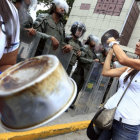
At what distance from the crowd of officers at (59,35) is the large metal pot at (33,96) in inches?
83.4

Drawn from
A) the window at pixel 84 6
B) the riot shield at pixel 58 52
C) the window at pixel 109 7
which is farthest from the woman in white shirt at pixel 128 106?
the window at pixel 84 6

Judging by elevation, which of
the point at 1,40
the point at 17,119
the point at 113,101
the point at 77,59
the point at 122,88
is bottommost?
the point at 77,59

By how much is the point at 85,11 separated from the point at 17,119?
18721 mm

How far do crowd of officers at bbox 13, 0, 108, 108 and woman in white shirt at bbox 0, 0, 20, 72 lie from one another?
5.80 feet

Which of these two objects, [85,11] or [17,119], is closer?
[17,119]

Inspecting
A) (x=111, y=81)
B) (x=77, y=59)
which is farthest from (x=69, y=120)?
(x=111, y=81)

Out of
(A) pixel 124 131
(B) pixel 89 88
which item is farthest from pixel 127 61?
(B) pixel 89 88

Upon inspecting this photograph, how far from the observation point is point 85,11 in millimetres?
18641

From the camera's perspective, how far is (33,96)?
0.82m

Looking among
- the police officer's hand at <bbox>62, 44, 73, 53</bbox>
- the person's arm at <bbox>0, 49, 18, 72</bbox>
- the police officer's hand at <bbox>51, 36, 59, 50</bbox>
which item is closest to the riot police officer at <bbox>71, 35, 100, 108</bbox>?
the police officer's hand at <bbox>62, 44, 73, 53</bbox>

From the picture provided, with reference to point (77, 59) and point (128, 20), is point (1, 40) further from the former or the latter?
point (128, 20)

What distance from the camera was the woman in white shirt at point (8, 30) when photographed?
1.01 m

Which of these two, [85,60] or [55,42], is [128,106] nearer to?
[55,42]

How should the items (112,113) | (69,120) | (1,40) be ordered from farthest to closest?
(69,120) < (112,113) < (1,40)
